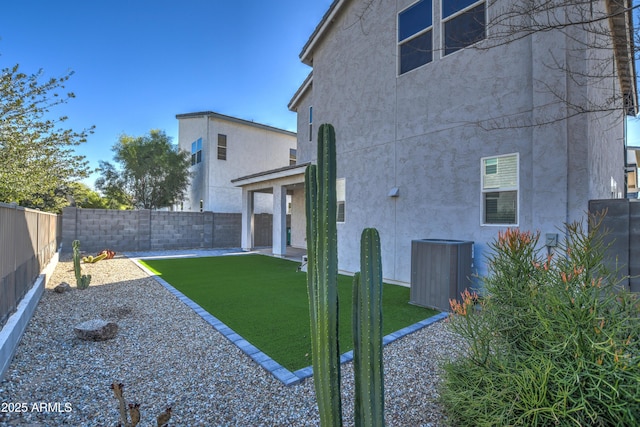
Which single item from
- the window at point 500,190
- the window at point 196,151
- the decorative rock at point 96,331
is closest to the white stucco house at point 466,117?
the window at point 500,190

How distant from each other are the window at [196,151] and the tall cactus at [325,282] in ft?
66.7

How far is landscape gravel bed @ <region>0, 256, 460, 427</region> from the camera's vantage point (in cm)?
274

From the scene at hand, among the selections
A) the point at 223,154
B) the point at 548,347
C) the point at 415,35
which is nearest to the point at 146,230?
the point at 223,154

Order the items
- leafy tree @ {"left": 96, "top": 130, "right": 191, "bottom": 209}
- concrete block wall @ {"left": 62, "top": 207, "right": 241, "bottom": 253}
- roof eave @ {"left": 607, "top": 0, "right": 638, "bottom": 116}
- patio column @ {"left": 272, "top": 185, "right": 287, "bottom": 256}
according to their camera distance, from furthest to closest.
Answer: leafy tree @ {"left": 96, "top": 130, "right": 191, "bottom": 209}
concrete block wall @ {"left": 62, "top": 207, "right": 241, "bottom": 253}
patio column @ {"left": 272, "top": 185, "right": 287, "bottom": 256}
roof eave @ {"left": 607, "top": 0, "right": 638, "bottom": 116}

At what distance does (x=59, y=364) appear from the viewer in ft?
12.1

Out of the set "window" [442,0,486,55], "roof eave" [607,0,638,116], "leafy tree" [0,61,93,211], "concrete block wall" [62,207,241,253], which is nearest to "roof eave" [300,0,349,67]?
"window" [442,0,486,55]

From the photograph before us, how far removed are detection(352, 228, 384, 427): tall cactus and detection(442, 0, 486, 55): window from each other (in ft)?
20.0

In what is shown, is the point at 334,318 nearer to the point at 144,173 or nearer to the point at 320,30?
the point at 320,30

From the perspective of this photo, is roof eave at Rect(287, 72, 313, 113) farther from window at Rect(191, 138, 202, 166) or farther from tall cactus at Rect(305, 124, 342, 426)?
tall cactus at Rect(305, 124, 342, 426)

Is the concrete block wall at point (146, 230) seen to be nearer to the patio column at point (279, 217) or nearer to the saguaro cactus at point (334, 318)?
the patio column at point (279, 217)

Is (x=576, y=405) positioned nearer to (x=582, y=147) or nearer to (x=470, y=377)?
(x=470, y=377)

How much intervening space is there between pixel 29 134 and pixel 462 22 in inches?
438

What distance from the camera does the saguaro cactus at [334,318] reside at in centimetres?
189

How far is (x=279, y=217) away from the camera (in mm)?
13180
